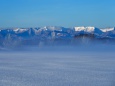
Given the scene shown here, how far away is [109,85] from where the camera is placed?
25.6ft


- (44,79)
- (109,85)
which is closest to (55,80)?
(44,79)

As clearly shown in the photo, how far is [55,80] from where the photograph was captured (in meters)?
8.88

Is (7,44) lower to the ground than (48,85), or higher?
lower

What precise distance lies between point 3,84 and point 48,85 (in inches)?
48.8

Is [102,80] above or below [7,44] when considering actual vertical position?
above

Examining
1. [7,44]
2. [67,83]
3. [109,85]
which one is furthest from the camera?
[7,44]

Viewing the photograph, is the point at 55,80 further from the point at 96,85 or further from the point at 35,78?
the point at 96,85

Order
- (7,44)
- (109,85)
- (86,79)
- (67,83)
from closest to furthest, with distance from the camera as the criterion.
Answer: (109,85) → (67,83) → (86,79) → (7,44)

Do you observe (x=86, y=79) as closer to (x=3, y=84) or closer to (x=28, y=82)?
(x=28, y=82)

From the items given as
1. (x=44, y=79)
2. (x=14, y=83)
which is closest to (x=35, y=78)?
(x=44, y=79)

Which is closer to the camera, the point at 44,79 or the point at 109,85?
the point at 109,85

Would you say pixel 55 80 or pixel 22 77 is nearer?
pixel 55 80

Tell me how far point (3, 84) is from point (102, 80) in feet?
9.34

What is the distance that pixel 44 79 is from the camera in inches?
361
